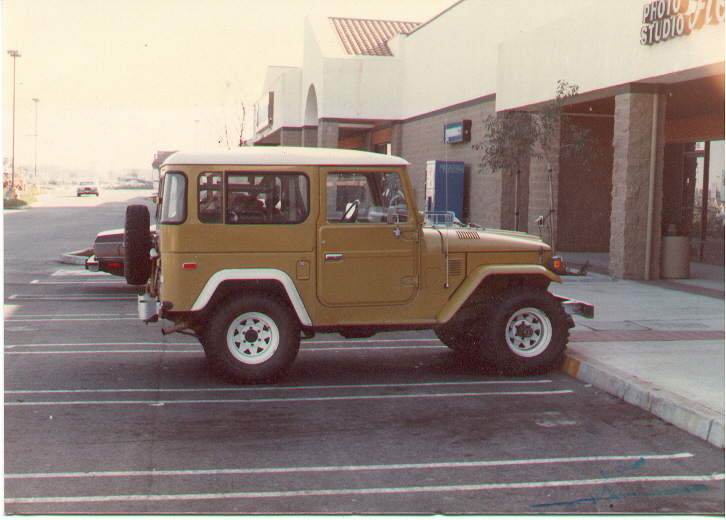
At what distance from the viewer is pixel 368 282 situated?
7.18 meters

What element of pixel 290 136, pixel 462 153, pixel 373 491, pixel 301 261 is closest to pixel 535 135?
pixel 462 153

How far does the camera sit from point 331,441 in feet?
18.2

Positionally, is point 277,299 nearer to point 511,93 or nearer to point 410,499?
point 410,499

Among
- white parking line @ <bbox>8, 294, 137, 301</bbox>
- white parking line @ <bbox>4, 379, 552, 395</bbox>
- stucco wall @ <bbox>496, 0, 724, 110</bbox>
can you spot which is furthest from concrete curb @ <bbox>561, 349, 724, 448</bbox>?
white parking line @ <bbox>8, 294, 137, 301</bbox>

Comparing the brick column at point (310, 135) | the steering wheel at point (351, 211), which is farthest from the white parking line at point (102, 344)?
the brick column at point (310, 135)

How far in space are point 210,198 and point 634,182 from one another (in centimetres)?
950

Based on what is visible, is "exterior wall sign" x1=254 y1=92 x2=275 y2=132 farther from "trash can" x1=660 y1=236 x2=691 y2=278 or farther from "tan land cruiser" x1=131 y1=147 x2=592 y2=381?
"tan land cruiser" x1=131 y1=147 x2=592 y2=381

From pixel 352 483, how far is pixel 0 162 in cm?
273

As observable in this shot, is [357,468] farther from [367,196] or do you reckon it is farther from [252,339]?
[367,196]

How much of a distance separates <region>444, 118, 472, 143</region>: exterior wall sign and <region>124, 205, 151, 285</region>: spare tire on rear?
15.6m

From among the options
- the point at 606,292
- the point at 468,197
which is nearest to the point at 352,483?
the point at 606,292

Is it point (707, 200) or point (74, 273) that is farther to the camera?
point (707, 200)

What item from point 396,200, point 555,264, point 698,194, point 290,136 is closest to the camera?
point 396,200

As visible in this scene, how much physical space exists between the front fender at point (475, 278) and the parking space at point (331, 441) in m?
0.64
